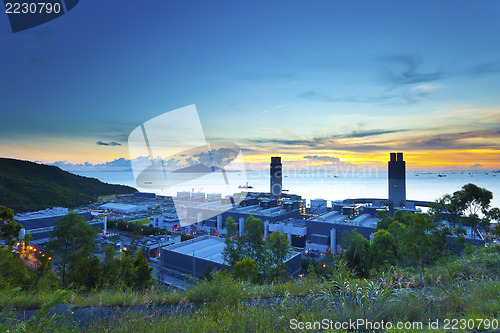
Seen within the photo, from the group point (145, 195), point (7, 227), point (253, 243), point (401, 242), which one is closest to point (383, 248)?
point (401, 242)

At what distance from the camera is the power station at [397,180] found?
3281 centimetres

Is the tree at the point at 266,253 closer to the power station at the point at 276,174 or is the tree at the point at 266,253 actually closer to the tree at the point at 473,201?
the tree at the point at 473,201

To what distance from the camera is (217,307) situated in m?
3.48

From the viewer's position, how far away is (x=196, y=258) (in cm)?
1541

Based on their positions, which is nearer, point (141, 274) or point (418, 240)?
point (141, 274)

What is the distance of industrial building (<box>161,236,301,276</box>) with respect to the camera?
14867 mm

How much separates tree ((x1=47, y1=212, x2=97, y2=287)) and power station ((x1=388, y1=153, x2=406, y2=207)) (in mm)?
35261

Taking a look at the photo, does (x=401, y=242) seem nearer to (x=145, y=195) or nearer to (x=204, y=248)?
(x=204, y=248)

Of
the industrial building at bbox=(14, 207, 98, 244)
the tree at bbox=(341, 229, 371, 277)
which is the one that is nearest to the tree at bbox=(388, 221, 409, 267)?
the tree at bbox=(341, 229, 371, 277)

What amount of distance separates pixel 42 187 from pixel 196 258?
6067cm

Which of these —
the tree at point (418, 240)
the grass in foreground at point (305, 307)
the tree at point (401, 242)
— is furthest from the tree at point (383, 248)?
the grass in foreground at point (305, 307)

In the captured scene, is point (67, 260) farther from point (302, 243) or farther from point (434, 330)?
point (302, 243)

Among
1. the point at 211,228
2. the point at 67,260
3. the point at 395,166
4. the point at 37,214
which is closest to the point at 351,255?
the point at 67,260

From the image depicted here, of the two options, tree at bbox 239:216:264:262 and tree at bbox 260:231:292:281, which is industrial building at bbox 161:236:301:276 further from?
tree at bbox 260:231:292:281
